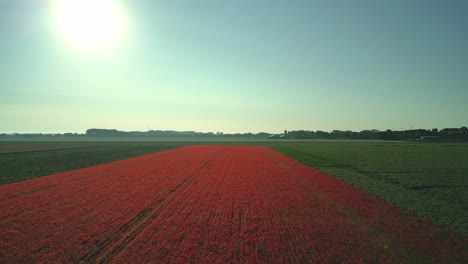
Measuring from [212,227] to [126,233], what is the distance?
274cm

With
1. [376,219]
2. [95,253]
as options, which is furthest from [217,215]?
[376,219]

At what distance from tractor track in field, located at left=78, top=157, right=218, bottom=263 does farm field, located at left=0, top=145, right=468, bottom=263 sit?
29 millimetres

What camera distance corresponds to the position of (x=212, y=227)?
8.88 m

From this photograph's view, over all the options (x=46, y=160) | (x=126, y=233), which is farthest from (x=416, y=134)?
(x=126, y=233)

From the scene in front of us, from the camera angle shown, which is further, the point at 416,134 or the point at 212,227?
the point at 416,134

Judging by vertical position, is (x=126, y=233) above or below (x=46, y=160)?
below

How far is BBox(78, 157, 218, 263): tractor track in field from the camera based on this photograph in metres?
6.58

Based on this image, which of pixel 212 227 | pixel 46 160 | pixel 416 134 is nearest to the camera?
pixel 212 227

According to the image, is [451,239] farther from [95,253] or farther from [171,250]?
[95,253]

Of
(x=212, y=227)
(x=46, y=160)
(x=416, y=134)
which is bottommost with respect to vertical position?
(x=212, y=227)

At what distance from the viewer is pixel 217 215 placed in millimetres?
10227

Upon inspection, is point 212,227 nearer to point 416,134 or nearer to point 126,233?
point 126,233

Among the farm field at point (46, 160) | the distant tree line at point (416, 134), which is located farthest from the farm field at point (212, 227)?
the distant tree line at point (416, 134)

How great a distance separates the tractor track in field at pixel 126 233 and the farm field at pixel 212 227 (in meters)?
0.03
